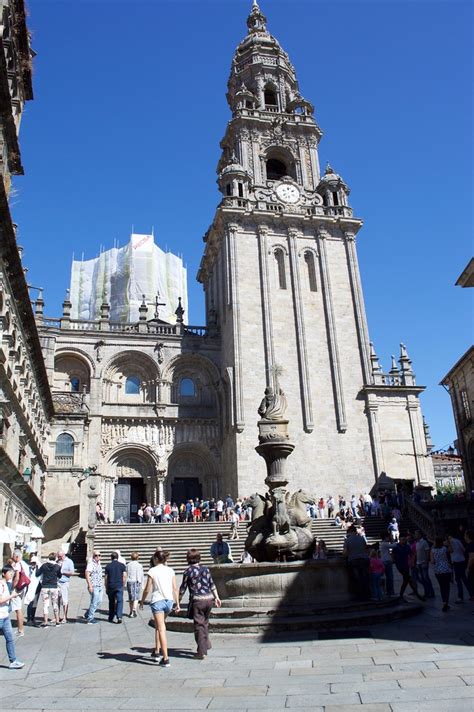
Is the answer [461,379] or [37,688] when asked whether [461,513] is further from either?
[37,688]

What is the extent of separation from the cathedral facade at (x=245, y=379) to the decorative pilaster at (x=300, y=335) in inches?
3.0

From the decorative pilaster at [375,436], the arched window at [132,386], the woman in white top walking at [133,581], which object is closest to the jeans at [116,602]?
the woman in white top walking at [133,581]

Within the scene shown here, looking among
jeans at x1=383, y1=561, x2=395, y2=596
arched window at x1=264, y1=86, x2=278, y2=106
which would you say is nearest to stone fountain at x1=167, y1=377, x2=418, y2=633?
jeans at x1=383, y1=561, x2=395, y2=596

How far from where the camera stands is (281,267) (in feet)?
126

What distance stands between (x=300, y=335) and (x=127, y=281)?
58.2 feet

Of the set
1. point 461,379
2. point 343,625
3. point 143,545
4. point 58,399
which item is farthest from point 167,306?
point 343,625

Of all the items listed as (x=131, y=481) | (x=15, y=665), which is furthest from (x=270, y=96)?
(x=15, y=665)

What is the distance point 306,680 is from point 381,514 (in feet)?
76.8

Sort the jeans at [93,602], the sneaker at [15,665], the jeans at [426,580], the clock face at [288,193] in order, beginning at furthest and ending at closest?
1. the clock face at [288,193]
2. the jeans at [426,580]
3. the jeans at [93,602]
4. the sneaker at [15,665]

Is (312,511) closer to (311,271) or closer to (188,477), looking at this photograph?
(188,477)

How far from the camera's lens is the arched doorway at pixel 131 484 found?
3497 centimetres

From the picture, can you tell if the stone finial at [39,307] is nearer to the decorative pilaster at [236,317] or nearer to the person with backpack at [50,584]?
the decorative pilaster at [236,317]

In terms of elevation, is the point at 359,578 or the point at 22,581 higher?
the point at 22,581

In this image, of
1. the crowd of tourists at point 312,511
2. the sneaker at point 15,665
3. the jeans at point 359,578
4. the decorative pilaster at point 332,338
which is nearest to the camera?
the sneaker at point 15,665
